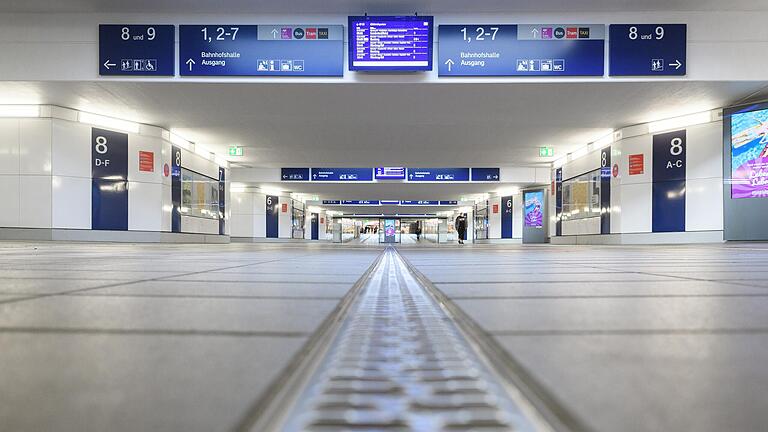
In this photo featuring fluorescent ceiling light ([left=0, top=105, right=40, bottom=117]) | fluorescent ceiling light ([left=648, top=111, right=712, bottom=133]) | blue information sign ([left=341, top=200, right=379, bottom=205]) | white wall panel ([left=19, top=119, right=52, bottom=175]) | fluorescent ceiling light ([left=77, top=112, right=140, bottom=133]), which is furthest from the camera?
blue information sign ([left=341, top=200, right=379, bottom=205])

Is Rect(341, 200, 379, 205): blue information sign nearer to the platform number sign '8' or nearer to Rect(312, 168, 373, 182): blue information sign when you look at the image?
Rect(312, 168, 373, 182): blue information sign

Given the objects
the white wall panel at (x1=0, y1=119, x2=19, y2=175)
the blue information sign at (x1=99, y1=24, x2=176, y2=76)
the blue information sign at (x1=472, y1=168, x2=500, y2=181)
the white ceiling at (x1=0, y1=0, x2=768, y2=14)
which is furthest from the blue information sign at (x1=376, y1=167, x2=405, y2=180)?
the white wall panel at (x1=0, y1=119, x2=19, y2=175)

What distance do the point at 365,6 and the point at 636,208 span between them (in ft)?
30.6

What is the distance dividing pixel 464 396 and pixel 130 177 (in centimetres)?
1371

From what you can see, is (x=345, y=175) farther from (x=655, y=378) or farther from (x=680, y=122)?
(x=655, y=378)

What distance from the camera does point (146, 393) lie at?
54cm

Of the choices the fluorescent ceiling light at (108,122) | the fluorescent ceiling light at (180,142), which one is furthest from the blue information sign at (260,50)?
the fluorescent ceiling light at (180,142)

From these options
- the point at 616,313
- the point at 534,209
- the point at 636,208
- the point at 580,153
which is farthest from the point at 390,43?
the point at 534,209

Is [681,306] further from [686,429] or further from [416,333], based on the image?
[686,429]

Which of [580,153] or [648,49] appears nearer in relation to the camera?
[648,49]

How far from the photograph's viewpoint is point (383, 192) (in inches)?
1069

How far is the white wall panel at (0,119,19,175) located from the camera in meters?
10.8

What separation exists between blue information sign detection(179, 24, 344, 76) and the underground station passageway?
0.15 ft

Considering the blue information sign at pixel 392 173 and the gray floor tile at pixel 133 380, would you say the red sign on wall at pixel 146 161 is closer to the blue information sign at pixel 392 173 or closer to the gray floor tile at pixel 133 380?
the blue information sign at pixel 392 173
